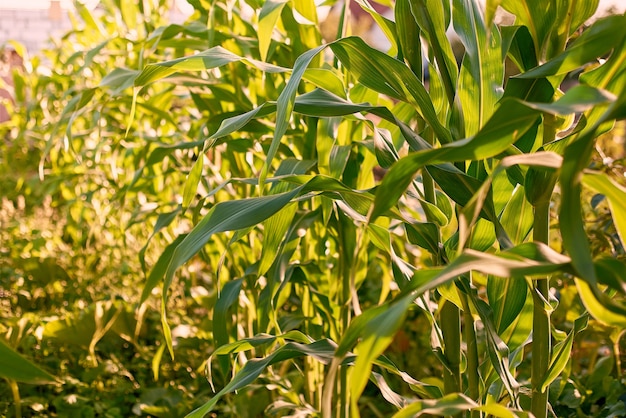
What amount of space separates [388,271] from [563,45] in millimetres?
695

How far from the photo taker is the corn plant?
0.46 metres

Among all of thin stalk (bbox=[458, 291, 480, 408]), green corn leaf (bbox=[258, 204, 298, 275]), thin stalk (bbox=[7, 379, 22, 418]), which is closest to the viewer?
thin stalk (bbox=[458, 291, 480, 408])

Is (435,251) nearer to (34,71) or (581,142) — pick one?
(581,142)

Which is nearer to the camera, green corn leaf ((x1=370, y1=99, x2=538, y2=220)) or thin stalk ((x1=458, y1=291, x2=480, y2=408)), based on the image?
green corn leaf ((x1=370, y1=99, x2=538, y2=220))

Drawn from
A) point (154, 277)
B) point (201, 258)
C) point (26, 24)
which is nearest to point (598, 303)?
point (154, 277)

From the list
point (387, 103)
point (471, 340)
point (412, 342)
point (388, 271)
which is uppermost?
point (387, 103)

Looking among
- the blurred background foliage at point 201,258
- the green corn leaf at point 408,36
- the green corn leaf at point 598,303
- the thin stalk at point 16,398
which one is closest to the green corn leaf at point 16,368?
the green corn leaf at point 598,303

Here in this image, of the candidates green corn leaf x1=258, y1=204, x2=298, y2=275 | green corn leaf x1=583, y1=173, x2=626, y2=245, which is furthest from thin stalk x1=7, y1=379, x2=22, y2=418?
green corn leaf x1=583, y1=173, x2=626, y2=245

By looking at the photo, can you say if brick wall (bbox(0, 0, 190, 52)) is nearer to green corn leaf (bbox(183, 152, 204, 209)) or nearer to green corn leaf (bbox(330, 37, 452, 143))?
green corn leaf (bbox(183, 152, 204, 209))

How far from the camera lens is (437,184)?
687mm

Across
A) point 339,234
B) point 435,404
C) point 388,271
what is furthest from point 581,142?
point 388,271

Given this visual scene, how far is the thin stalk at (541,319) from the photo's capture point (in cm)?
67

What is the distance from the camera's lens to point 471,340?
73cm

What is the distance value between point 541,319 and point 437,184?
0.50 feet
